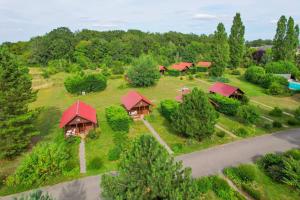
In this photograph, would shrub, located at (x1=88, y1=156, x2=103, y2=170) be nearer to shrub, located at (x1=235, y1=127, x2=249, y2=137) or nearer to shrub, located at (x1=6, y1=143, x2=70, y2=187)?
shrub, located at (x1=6, y1=143, x2=70, y2=187)

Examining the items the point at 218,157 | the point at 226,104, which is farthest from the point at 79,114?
the point at 226,104

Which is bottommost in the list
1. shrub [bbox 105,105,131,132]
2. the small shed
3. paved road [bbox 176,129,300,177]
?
paved road [bbox 176,129,300,177]

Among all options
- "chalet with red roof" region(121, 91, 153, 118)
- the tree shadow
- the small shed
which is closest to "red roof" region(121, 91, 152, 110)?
"chalet with red roof" region(121, 91, 153, 118)

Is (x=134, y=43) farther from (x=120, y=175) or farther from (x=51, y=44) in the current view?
(x=120, y=175)

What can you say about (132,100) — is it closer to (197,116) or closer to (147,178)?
(197,116)

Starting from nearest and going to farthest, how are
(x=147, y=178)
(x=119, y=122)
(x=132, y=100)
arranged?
(x=147, y=178) → (x=119, y=122) → (x=132, y=100)

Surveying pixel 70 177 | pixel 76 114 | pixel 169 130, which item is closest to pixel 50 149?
pixel 70 177

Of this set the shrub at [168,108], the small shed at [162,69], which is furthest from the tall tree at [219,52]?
the shrub at [168,108]
